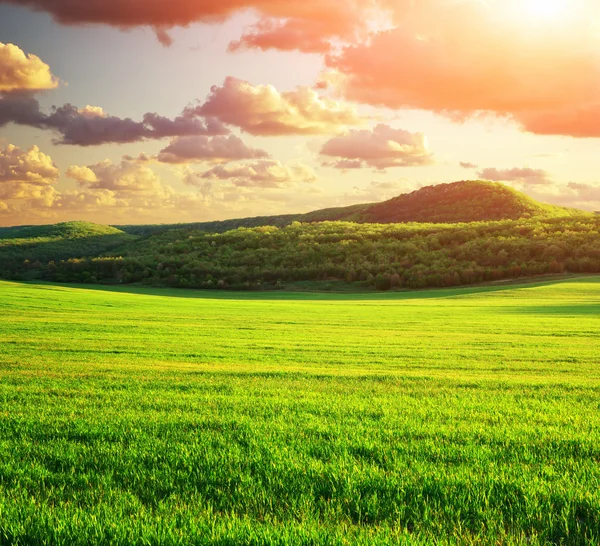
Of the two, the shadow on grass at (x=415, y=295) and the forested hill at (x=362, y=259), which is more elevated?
the forested hill at (x=362, y=259)

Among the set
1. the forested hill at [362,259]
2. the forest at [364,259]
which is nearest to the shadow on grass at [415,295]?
the forested hill at [362,259]

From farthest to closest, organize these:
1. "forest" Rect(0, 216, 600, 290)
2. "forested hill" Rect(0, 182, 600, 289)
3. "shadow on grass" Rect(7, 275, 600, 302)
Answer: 1. "forested hill" Rect(0, 182, 600, 289)
2. "forest" Rect(0, 216, 600, 290)
3. "shadow on grass" Rect(7, 275, 600, 302)

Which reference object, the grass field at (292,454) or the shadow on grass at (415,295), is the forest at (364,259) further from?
the grass field at (292,454)

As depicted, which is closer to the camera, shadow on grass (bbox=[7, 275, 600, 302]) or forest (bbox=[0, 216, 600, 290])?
shadow on grass (bbox=[7, 275, 600, 302])

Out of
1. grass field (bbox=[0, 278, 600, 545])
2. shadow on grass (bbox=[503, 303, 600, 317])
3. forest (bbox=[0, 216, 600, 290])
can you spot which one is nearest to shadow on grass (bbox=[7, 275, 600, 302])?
shadow on grass (bbox=[503, 303, 600, 317])

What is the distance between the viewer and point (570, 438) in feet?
23.4

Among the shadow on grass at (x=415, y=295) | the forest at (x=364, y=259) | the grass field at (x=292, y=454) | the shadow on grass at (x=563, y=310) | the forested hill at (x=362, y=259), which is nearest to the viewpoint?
the grass field at (x=292, y=454)

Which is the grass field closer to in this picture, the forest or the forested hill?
the forested hill

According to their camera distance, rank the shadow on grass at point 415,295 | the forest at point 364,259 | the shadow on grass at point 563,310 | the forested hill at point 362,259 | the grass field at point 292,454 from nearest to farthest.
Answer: the grass field at point 292,454
the shadow on grass at point 563,310
the shadow on grass at point 415,295
the forest at point 364,259
the forested hill at point 362,259

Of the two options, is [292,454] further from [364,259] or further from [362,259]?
[362,259]

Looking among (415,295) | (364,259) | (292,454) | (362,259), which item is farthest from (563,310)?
(362,259)

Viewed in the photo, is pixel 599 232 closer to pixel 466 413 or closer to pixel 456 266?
pixel 456 266

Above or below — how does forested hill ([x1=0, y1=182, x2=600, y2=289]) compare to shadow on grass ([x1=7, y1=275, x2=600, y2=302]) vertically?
above

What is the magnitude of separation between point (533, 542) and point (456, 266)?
94264 mm
